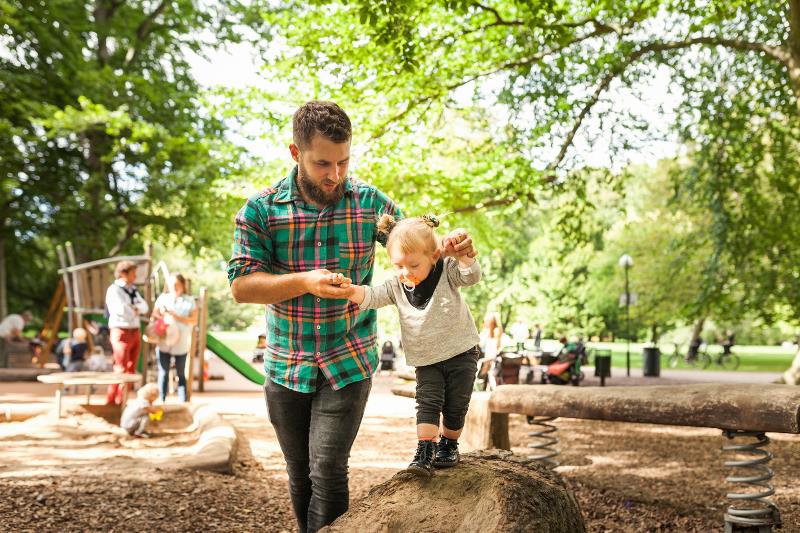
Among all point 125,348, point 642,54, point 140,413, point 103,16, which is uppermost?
point 103,16

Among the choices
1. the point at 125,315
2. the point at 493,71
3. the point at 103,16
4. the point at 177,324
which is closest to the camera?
the point at 125,315

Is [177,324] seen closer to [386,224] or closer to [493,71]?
[493,71]

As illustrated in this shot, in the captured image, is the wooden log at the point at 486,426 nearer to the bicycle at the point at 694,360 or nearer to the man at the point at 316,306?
the man at the point at 316,306

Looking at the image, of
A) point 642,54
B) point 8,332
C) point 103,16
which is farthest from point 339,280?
point 103,16

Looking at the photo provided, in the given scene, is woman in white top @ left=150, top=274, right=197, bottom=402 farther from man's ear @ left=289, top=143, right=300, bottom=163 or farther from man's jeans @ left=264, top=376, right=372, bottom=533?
man's ear @ left=289, top=143, right=300, bottom=163

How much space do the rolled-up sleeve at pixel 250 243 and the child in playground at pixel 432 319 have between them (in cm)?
45

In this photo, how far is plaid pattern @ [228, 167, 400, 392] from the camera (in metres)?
3.18

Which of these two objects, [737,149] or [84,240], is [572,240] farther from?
[84,240]

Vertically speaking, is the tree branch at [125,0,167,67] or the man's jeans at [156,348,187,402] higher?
the tree branch at [125,0,167,67]

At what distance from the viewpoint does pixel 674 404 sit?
4.91m

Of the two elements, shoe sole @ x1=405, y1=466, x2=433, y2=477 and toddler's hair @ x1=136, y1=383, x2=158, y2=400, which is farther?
toddler's hair @ x1=136, y1=383, x2=158, y2=400

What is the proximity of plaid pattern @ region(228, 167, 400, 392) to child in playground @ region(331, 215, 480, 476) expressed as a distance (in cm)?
15

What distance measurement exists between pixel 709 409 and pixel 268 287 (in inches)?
116

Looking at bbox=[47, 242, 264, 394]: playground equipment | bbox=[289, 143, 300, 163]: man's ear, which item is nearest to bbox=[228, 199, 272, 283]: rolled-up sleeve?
bbox=[289, 143, 300, 163]: man's ear
